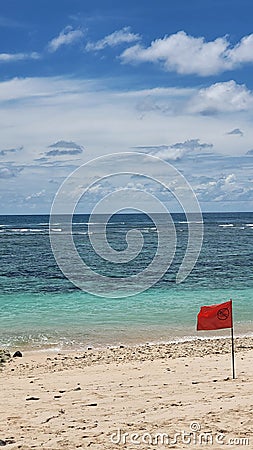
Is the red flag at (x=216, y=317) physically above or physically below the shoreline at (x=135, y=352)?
above

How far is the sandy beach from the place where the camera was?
7.81 m

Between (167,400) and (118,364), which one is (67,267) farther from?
(167,400)

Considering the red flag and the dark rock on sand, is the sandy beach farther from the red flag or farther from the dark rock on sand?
the red flag

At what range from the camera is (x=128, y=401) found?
31.7ft

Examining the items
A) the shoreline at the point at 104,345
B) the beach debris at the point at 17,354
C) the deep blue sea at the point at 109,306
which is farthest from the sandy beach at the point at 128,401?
the deep blue sea at the point at 109,306

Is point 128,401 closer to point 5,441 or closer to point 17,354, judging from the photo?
point 5,441

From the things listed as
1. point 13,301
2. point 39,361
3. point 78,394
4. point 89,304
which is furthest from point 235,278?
point 78,394

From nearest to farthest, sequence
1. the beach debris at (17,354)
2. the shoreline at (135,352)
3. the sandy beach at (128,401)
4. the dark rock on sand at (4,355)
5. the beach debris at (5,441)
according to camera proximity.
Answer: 1. the beach debris at (5,441)
2. the sandy beach at (128,401)
3. the shoreline at (135,352)
4. the dark rock on sand at (4,355)
5. the beach debris at (17,354)

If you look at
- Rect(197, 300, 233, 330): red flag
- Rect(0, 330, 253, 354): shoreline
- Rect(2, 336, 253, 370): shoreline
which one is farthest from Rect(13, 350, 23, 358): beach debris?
Rect(197, 300, 233, 330): red flag

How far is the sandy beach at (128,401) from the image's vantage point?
781 cm

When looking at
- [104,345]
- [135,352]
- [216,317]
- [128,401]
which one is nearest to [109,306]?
[104,345]

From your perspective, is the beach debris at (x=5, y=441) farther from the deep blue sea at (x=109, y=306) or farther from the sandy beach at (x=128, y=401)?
the deep blue sea at (x=109, y=306)

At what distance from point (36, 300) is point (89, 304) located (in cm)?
247

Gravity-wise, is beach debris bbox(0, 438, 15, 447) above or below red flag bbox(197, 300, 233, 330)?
below
